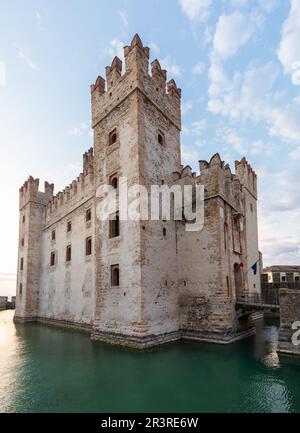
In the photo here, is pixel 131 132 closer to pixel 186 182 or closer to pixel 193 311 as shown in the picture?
pixel 186 182

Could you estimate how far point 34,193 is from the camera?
2817cm

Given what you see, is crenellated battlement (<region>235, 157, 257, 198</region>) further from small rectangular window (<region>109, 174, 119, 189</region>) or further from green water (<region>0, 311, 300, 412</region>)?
green water (<region>0, 311, 300, 412</region>)

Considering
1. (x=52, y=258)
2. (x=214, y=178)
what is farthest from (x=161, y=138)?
(x=52, y=258)

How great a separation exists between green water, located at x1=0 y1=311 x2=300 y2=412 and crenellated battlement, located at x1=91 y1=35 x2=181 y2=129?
42.8 feet

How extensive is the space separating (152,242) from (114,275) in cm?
278

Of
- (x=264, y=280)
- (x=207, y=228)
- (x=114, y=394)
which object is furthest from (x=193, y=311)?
(x=264, y=280)

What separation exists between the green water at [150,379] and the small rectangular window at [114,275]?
3050 mm

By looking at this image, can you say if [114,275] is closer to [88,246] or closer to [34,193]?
[88,246]

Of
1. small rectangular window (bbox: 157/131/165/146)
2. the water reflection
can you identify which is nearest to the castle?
small rectangular window (bbox: 157/131/165/146)

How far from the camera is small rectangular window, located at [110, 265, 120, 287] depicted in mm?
14828

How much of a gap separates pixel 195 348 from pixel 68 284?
12000mm

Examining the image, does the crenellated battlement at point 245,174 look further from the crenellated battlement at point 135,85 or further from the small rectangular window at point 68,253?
the small rectangular window at point 68,253

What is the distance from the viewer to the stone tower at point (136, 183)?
13.5m

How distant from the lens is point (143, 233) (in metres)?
13.8
